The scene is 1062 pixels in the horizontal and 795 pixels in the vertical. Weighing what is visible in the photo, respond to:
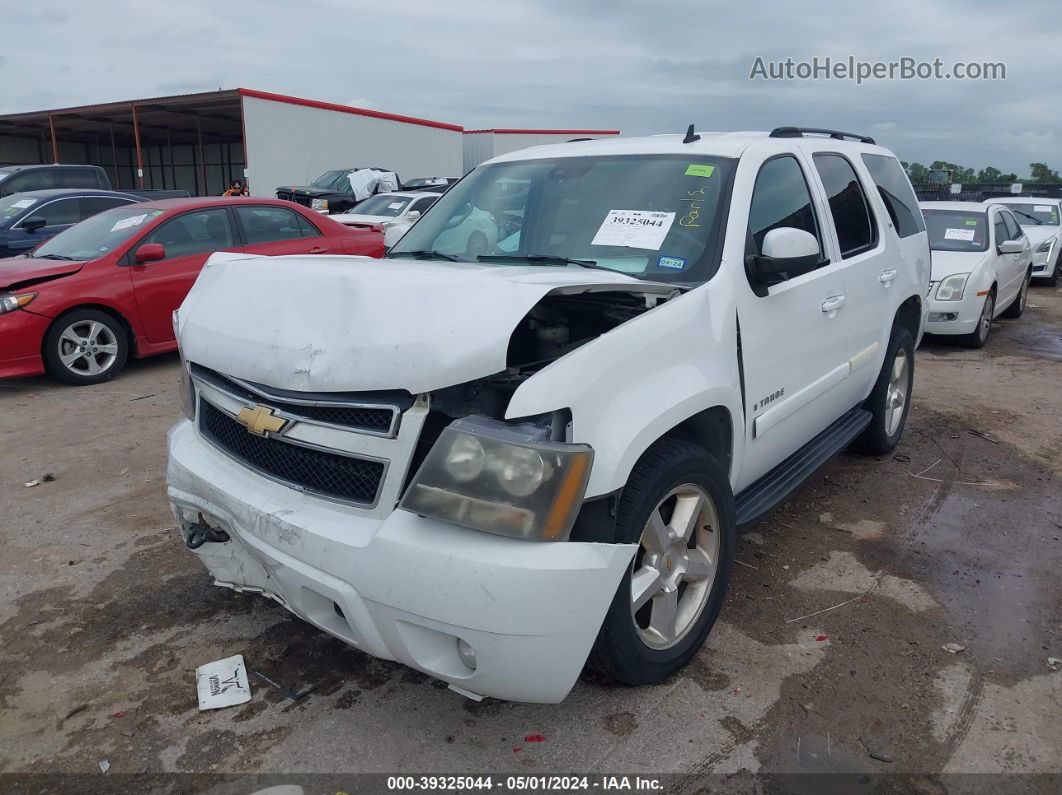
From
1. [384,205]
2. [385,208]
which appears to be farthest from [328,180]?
[385,208]

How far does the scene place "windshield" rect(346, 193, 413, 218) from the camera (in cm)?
1398

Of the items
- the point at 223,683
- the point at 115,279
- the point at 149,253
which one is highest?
the point at 149,253

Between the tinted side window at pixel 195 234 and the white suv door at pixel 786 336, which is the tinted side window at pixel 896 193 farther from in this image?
the tinted side window at pixel 195 234

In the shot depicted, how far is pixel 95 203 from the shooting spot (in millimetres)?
10828

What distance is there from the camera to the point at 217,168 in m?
37.7

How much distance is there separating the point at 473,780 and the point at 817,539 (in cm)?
232

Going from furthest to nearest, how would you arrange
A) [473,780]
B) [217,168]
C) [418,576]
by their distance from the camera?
[217,168], [473,780], [418,576]

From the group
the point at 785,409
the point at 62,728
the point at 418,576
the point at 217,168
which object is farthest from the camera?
the point at 217,168

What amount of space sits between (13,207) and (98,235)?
12.0 ft

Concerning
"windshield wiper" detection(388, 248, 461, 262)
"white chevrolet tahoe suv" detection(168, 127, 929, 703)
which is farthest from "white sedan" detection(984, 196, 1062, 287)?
"windshield wiper" detection(388, 248, 461, 262)

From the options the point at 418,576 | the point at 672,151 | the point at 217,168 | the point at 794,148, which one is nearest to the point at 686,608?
the point at 418,576

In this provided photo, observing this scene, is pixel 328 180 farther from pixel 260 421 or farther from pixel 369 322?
pixel 369 322

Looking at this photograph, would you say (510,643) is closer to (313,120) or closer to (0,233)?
(0,233)

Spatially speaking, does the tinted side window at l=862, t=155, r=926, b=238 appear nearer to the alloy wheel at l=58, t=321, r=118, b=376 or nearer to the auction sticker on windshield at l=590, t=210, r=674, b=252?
the auction sticker on windshield at l=590, t=210, r=674, b=252
